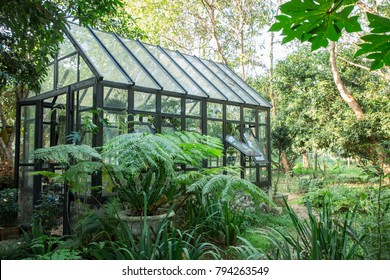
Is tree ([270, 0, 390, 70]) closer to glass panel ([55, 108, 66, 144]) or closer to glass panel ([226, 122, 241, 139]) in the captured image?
glass panel ([55, 108, 66, 144])

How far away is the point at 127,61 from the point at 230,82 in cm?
324

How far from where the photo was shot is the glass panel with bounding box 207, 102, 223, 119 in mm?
6801

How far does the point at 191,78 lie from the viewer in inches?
274

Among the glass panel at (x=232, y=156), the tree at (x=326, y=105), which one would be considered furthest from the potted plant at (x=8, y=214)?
the tree at (x=326, y=105)

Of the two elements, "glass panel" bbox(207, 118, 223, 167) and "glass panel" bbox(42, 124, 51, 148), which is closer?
"glass panel" bbox(42, 124, 51, 148)

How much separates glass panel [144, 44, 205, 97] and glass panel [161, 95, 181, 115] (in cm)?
40

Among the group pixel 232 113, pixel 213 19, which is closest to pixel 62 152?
pixel 232 113

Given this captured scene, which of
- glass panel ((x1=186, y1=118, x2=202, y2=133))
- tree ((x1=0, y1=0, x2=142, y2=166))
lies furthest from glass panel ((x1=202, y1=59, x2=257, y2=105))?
tree ((x1=0, y1=0, x2=142, y2=166))

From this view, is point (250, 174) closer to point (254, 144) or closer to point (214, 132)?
point (254, 144)

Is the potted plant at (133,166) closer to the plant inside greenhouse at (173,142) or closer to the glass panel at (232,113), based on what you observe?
the plant inside greenhouse at (173,142)
